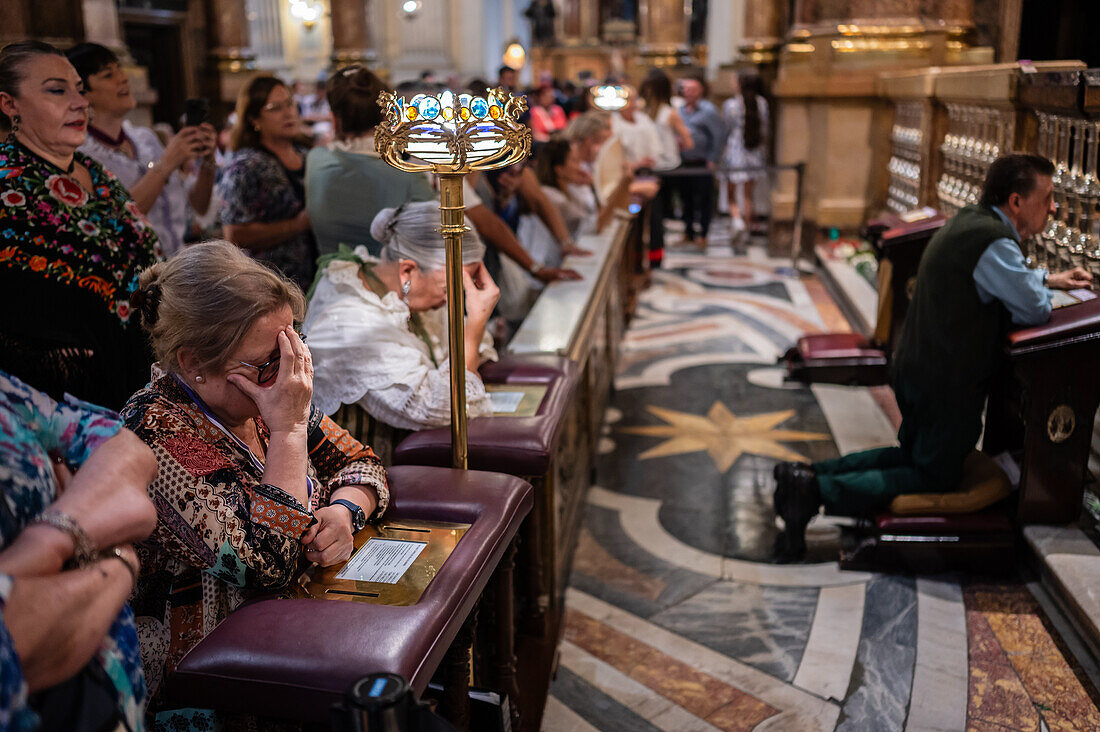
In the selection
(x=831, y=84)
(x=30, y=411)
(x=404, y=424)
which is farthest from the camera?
(x=831, y=84)

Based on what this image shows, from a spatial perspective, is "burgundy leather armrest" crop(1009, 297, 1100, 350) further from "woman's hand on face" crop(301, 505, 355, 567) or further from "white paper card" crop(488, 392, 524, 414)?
"woman's hand on face" crop(301, 505, 355, 567)

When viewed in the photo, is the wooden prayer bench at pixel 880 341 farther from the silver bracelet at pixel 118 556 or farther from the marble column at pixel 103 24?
the marble column at pixel 103 24

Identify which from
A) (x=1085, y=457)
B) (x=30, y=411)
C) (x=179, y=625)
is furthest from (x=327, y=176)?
(x=1085, y=457)

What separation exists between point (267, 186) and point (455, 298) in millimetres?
2028

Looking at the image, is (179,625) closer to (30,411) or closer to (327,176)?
(30,411)

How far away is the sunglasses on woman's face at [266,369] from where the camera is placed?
176 cm

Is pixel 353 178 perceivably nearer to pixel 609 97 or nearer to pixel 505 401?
pixel 505 401

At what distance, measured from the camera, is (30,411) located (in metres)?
1.22

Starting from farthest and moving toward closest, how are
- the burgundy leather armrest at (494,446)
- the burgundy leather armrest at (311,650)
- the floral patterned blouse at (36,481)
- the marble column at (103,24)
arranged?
the marble column at (103,24)
the burgundy leather armrest at (494,446)
the burgundy leather armrest at (311,650)
the floral patterned blouse at (36,481)

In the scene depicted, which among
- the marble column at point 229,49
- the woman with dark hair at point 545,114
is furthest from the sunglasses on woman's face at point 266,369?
the marble column at point 229,49

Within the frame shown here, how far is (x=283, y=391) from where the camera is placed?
5.71ft

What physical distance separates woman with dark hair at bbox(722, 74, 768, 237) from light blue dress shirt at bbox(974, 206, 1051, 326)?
21.7ft

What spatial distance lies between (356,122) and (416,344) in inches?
44.5

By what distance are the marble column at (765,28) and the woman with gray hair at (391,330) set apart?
409 inches
